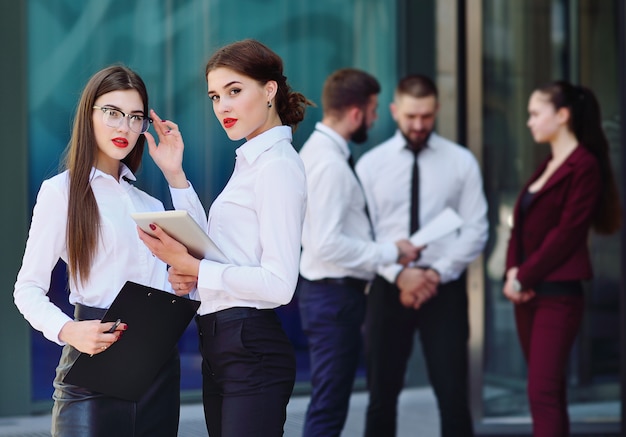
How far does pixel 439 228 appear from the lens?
14.4ft

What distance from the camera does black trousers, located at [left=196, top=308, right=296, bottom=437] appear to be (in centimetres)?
241

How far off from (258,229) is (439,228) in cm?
206

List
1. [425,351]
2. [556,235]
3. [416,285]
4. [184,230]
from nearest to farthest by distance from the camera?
[184,230]
[556,235]
[416,285]
[425,351]

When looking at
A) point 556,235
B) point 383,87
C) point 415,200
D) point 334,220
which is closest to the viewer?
point 334,220

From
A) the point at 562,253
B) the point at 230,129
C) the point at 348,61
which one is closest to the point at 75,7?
the point at 348,61

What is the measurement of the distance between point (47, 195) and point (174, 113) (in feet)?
12.7

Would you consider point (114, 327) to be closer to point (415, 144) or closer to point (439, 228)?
point (439, 228)

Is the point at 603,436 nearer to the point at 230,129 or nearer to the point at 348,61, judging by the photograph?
the point at 348,61

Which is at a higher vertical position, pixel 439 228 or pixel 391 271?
pixel 439 228

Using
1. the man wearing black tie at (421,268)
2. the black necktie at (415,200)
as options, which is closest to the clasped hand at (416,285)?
the man wearing black tie at (421,268)

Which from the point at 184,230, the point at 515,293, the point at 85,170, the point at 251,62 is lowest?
the point at 515,293

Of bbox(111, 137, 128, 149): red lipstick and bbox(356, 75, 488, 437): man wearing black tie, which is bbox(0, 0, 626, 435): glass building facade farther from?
bbox(111, 137, 128, 149): red lipstick

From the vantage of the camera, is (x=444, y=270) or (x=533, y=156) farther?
(x=533, y=156)

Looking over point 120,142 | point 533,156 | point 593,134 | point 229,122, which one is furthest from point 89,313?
point 533,156
